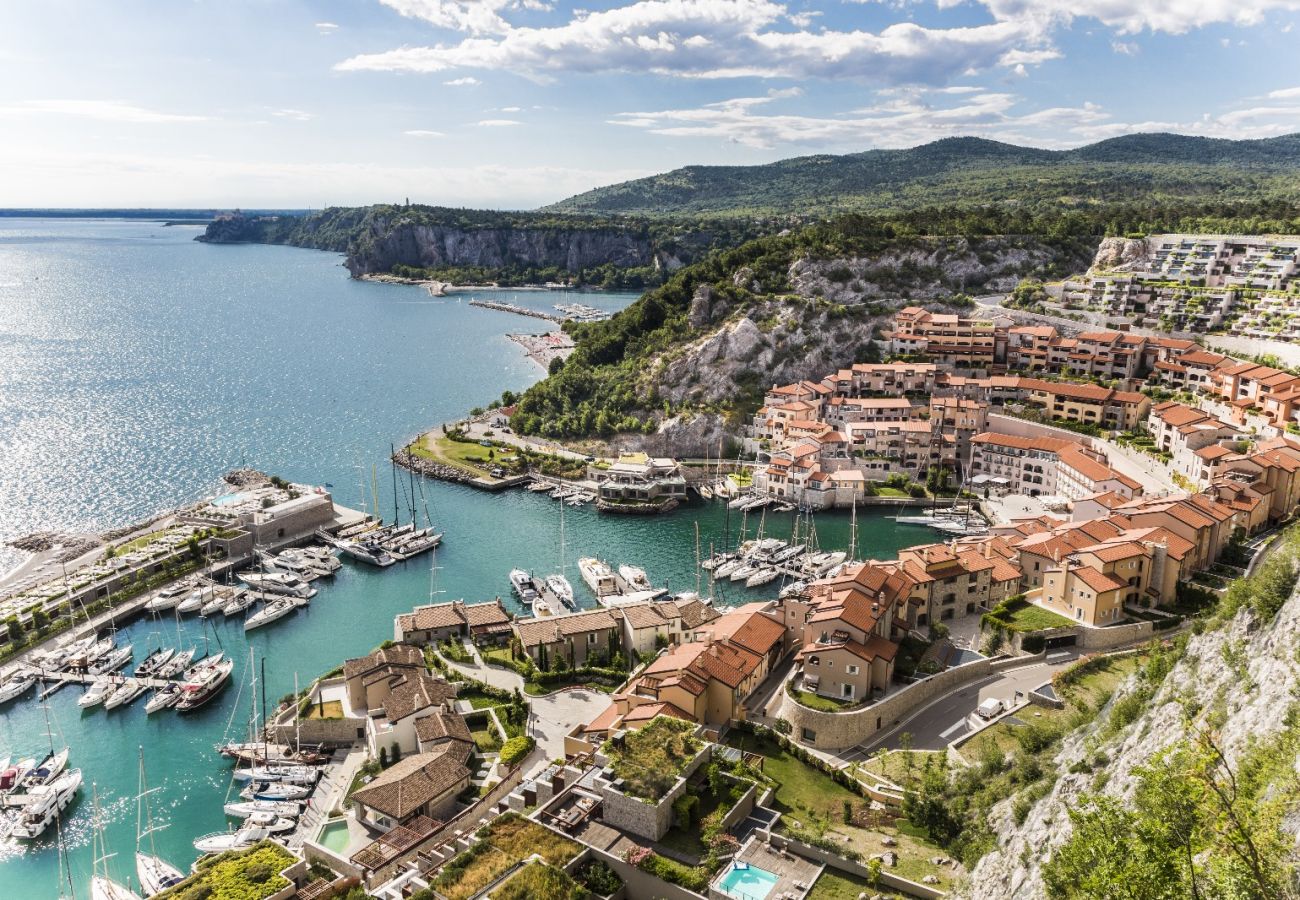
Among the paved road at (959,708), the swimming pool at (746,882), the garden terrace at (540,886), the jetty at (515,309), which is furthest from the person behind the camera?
the jetty at (515,309)

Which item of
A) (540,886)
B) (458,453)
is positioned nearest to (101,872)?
(540,886)

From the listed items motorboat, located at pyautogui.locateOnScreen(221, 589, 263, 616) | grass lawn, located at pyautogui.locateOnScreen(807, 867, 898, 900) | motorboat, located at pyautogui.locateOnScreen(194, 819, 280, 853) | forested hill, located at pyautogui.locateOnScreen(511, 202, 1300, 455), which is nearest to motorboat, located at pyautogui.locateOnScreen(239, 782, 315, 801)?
motorboat, located at pyautogui.locateOnScreen(194, 819, 280, 853)

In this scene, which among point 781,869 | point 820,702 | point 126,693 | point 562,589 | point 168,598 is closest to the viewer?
point 781,869

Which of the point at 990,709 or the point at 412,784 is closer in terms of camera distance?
the point at 412,784

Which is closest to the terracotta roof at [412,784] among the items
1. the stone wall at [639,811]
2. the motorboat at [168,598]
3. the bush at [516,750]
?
the bush at [516,750]

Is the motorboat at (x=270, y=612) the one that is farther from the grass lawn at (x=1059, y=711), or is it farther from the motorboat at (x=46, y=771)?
the grass lawn at (x=1059, y=711)

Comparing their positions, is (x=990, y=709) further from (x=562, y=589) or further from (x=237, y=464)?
(x=237, y=464)
